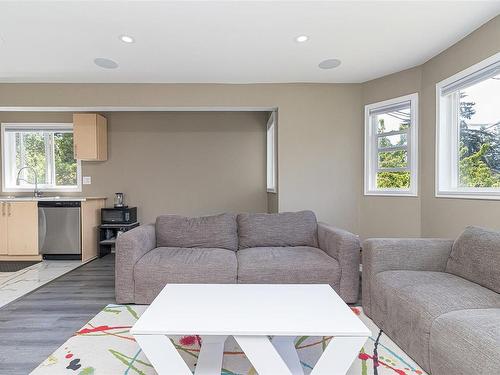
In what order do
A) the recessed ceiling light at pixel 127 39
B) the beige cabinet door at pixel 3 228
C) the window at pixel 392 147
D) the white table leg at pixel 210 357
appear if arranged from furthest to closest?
the beige cabinet door at pixel 3 228
the window at pixel 392 147
the recessed ceiling light at pixel 127 39
the white table leg at pixel 210 357

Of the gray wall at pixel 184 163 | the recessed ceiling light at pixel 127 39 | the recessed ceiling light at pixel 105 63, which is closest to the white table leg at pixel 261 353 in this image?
the recessed ceiling light at pixel 127 39

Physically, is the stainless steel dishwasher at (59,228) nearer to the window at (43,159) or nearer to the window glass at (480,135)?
the window at (43,159)

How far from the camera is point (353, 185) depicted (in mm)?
3650

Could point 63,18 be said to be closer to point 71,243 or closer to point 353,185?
point 71,243

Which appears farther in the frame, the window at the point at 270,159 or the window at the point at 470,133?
the window at the point at 270,159

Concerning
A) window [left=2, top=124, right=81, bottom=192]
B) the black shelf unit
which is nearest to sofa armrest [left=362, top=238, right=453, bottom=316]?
the black shelf unit

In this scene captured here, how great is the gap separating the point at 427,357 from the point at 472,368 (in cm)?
36

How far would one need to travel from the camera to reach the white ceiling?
2.12m

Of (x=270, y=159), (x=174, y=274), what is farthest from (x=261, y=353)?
(x=270, y=159)

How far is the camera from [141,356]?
1710mm

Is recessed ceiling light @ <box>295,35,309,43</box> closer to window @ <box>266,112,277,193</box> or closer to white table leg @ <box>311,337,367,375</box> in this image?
window @ <box>266,112,277,193</box>

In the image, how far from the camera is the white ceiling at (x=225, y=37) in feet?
6.96

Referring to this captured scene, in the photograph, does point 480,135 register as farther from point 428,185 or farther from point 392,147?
point 392,147

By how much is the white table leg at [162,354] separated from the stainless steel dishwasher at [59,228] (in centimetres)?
330
